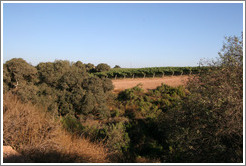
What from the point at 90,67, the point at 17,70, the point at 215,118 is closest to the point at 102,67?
the point at 90,67

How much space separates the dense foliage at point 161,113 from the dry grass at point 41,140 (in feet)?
2.49

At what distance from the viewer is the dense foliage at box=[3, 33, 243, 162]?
5543 mm

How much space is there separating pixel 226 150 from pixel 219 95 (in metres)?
1.62

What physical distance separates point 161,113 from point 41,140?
9708 mm

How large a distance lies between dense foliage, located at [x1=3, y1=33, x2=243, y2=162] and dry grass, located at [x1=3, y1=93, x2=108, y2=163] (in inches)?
29.9

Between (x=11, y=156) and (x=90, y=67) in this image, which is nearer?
(x=11, y=156)

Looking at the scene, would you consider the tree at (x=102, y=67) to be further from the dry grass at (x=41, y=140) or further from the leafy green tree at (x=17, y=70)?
the dry grass at (x=41, y=140)

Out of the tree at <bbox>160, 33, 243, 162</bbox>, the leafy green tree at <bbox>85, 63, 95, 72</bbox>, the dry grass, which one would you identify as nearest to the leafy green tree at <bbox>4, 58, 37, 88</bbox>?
the dry grass

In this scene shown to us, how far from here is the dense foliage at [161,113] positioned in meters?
5.54

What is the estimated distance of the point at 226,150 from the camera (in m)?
5.54

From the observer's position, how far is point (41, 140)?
4.50 meters

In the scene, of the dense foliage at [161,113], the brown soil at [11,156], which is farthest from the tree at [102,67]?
the brown soil at [11,156]

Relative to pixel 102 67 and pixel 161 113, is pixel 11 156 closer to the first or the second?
pixel 161 113

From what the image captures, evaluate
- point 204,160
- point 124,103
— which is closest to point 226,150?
point 204,160
